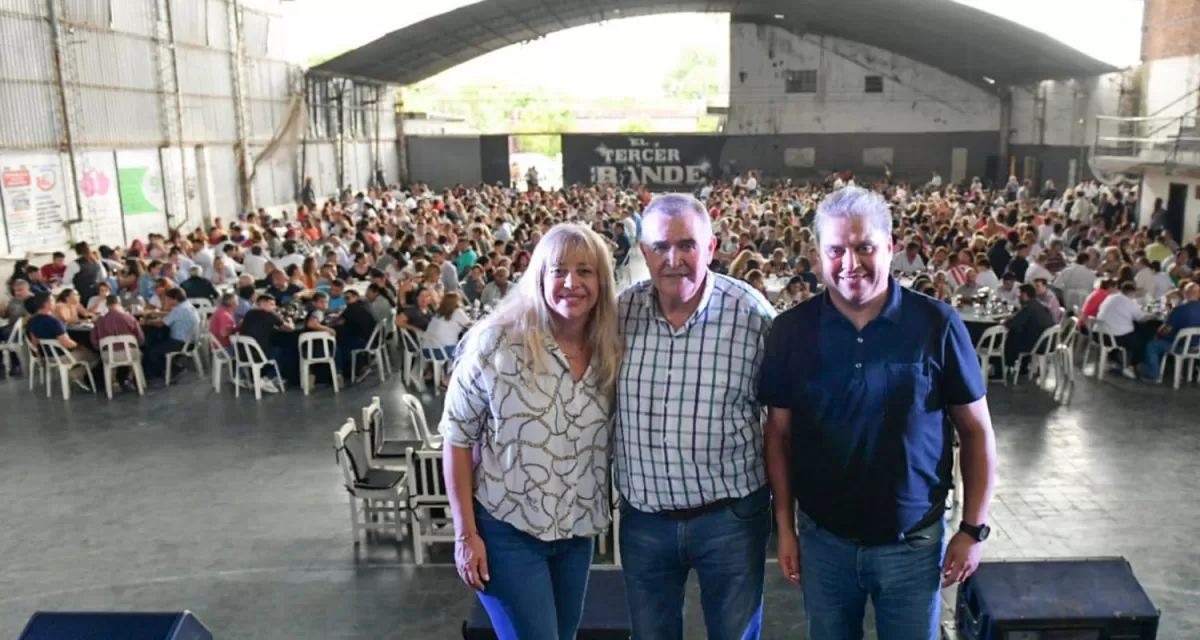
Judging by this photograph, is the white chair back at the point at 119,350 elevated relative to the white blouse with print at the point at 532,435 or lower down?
lower down

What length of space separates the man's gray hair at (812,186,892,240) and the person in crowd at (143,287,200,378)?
9047 millimetres

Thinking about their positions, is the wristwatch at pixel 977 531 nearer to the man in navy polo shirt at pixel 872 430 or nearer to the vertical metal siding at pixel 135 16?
the man in navy polo shirt at pixel 872 430

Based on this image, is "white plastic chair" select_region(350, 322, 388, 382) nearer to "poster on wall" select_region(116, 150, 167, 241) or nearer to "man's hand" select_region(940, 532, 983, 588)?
"man's hand" select_region(940, 532, 983, 588)

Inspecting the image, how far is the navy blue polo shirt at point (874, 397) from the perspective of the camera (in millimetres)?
2443

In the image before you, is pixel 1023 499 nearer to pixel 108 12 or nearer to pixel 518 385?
pixel 518 385

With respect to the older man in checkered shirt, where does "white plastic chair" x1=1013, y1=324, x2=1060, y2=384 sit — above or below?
below

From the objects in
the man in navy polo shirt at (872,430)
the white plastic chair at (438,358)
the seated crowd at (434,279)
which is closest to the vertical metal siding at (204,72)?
the seated crowd at (434,279)

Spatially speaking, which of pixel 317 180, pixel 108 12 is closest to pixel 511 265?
pixel 108 12

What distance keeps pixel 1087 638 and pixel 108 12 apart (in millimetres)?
17994

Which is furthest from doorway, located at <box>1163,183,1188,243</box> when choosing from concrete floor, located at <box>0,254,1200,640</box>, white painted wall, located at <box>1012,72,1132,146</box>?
concrete floor, located at <box>0,254,1200,640</box>

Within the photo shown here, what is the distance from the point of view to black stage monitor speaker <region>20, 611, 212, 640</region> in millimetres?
2975

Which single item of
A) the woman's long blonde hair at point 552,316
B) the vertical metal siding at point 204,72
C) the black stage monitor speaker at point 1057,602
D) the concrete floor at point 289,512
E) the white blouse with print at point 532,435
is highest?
the vertical metal siding at point 204,72

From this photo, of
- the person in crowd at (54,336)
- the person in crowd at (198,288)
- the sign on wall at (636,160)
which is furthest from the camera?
the sign on wall at (636,160)

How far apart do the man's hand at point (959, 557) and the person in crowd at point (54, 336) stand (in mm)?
9354
